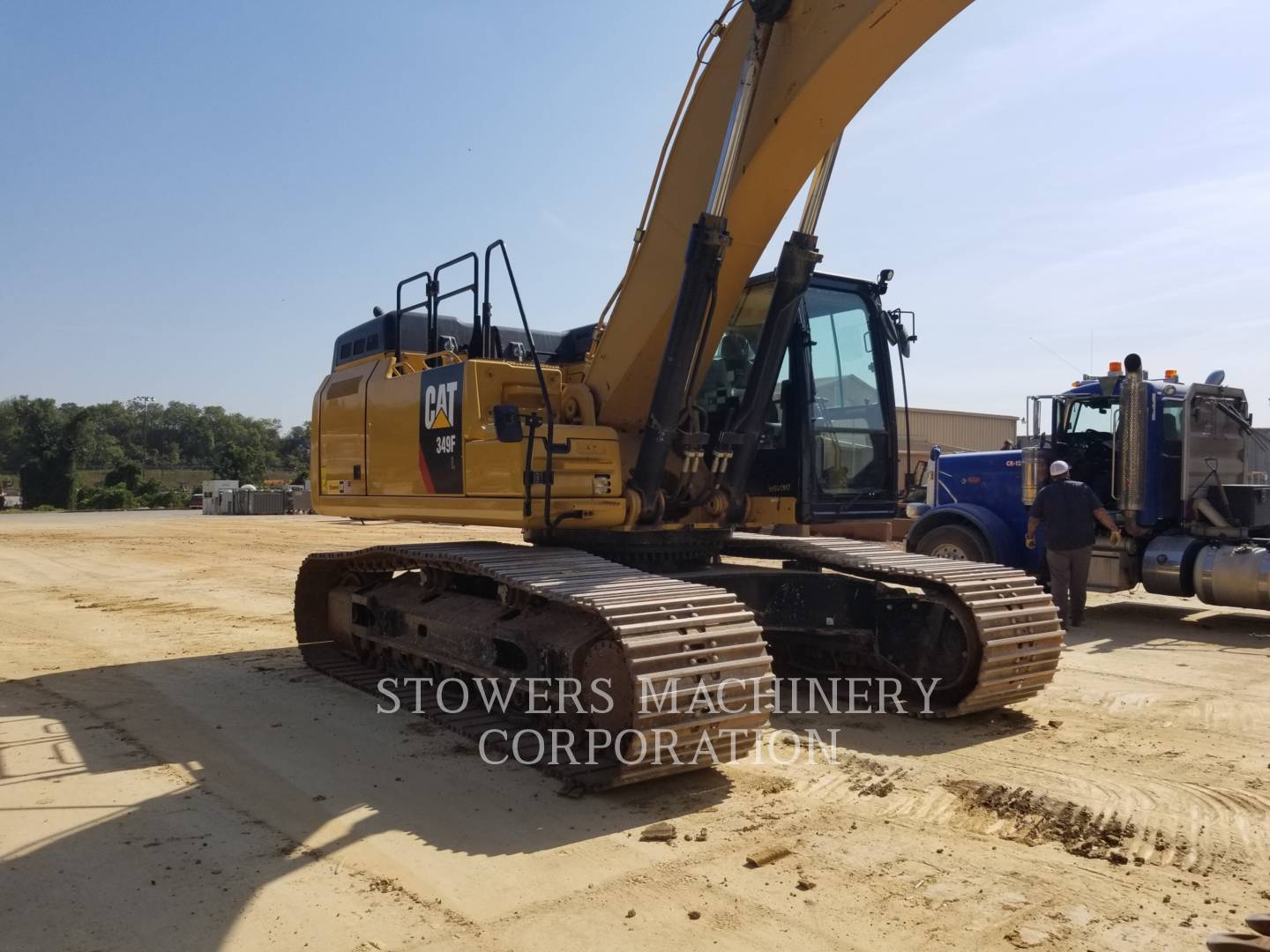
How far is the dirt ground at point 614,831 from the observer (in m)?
3.28

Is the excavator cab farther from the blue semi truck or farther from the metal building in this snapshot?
the metal building

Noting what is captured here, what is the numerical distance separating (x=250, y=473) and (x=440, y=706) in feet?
207

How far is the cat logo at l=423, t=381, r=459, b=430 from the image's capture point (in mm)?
6355

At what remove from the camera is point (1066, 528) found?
9555mm

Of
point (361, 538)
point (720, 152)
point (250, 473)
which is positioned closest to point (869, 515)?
point (720, 152)

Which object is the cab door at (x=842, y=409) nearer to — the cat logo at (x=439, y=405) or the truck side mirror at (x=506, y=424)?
the truck side mirror at (x=506, y=424)

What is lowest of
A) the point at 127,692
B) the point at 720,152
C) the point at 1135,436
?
the point at 127,692

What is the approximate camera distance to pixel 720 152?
5383 millimetres

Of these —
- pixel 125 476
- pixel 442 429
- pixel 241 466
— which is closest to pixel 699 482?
pixel 442 429

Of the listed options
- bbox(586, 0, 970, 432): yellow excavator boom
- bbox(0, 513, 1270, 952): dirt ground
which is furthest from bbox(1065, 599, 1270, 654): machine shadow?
bbox(586, 0, 970, 432): yellow excavator boom

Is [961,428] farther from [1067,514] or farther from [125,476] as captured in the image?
[125,476]

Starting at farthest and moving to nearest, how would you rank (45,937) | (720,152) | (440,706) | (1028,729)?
(440,706), (1028,729), (720,152), (45,937)

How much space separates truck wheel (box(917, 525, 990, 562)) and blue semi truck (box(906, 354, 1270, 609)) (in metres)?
0.02

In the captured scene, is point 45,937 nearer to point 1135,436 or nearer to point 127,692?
point 127,692
